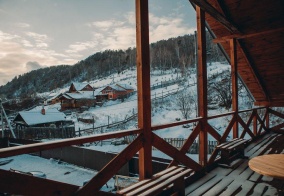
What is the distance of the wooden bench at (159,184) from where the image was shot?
8.02 feet

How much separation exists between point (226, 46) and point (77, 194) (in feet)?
21.8

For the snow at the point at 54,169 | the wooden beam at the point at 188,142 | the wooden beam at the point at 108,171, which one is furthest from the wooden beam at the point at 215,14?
the snow at the point at 54,169

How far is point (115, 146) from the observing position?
603 inches

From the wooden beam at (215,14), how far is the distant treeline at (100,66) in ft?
146

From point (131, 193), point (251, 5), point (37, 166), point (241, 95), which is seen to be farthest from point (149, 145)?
point (241, 95)

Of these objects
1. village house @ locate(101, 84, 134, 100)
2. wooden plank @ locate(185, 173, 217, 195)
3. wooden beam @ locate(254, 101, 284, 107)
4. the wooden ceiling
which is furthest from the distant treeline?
wooden plank @ locate(185, 173, 217, 195)

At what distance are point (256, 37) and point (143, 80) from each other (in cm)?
509

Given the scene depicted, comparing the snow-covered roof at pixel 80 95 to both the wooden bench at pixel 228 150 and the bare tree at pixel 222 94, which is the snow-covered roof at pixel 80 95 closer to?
the bare tree at pixel 222 94

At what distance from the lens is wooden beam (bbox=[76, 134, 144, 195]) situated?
2.17 meters

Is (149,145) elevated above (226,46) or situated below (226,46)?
below

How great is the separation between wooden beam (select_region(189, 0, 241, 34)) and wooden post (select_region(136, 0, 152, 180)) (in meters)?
1.52

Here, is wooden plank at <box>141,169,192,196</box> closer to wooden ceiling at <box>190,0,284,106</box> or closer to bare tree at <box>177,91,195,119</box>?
wooden ceiling at <box>190,0,284,106</box>

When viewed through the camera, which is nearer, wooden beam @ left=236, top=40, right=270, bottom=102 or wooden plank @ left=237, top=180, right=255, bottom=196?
wooden plank @ left=237, top=180, right=255, bottom=196

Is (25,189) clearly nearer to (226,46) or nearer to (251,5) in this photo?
(251,5)
